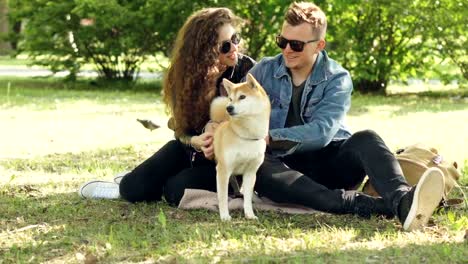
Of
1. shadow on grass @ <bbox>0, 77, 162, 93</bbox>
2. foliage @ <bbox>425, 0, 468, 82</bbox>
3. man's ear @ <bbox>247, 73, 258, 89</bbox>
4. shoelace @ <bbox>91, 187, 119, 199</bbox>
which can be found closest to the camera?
man's ear @ <bbox>247, 73, 258, 89</bbox>

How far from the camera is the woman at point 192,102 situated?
18.2 feet

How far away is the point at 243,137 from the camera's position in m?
5.09

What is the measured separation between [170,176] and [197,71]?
0.77 meters

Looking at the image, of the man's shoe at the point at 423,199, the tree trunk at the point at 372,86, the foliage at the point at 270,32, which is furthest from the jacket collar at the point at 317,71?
the tree trunk at the point at 372,86

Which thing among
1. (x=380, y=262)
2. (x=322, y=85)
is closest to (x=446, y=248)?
(x=380, y=262)

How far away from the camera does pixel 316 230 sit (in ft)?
16.0

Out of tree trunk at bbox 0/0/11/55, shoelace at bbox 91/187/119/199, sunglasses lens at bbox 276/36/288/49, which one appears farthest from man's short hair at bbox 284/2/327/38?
tree trunk at bbox 0/0/11/55

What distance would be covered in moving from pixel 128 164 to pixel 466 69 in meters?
9.35

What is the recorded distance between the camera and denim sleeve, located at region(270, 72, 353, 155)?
539cm

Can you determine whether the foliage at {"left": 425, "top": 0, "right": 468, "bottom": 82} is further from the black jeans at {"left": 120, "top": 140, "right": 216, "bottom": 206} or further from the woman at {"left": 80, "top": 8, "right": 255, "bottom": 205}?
the black jeans at {"left": 120, "top": 140, "right": 216, "bottom": 206}

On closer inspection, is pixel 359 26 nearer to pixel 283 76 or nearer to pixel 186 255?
pixel 283 76

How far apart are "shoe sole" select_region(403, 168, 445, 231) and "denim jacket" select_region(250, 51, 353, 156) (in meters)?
0.84

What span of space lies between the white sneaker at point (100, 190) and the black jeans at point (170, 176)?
0.12 meters

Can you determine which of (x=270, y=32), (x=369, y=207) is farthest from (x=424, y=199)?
(x=270, y=32)
